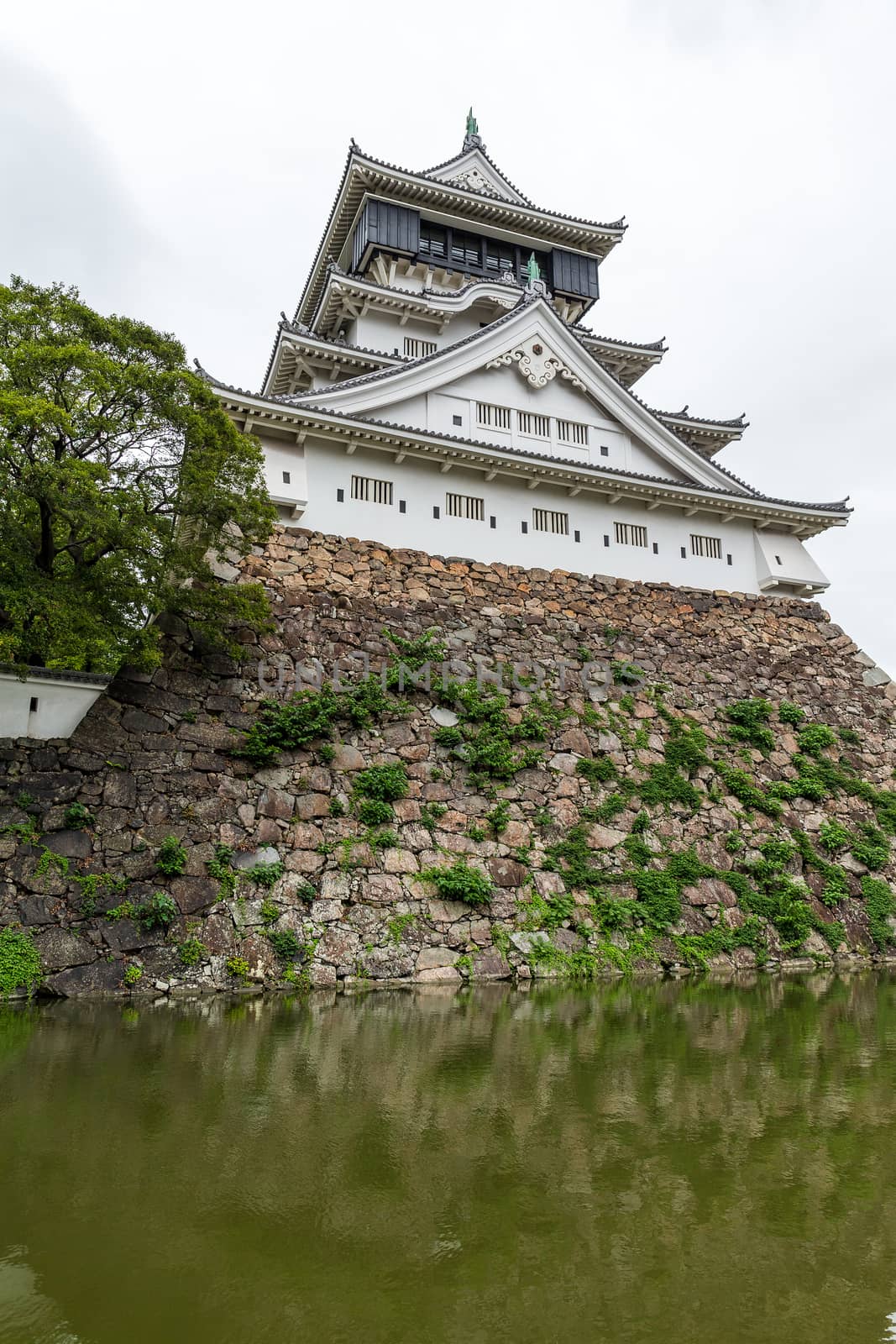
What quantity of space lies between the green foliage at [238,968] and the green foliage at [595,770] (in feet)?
23.1

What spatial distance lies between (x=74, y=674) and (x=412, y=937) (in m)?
6.29

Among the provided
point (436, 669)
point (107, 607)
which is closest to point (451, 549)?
point (436, 669)

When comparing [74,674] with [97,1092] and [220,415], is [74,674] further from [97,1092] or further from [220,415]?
[97,1092]

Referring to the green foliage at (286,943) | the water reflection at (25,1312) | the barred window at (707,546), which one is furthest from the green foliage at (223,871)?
the barred window at (707,546)

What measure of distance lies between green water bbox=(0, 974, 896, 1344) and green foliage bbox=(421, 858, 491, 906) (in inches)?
188

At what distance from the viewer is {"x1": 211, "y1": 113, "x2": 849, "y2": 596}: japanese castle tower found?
16984 millimetres

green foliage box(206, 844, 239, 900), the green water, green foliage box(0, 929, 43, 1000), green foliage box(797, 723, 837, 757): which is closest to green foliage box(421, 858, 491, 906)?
green foliage box(206, 844, 239, 900)

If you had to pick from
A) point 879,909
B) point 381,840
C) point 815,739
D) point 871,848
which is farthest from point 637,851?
point 815,739

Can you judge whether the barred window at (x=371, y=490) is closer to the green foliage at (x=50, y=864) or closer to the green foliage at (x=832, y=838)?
the green foliage at (x=50, y=864)

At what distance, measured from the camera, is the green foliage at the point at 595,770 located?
50.7ft

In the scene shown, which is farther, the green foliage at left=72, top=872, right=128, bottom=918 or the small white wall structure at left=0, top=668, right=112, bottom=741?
the small white wall structure at left=0, top=668, right=112, bottom=741

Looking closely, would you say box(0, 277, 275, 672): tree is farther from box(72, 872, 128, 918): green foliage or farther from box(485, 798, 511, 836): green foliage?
box(485, 798, 511, 836): green foliage

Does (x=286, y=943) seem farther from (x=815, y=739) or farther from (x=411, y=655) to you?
(x=815, y=739)

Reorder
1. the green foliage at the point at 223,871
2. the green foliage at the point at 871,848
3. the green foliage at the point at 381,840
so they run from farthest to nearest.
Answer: the green foliage at the point at 871,848, the green foliage at the point at 381,840, the green foliage at the point at 223,871
